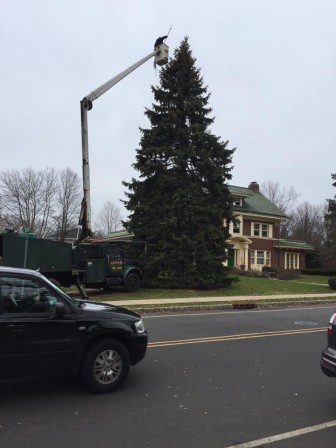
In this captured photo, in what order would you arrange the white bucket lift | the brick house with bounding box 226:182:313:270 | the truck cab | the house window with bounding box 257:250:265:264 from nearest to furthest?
the white bucket lift → the truck cab → the brick house with bounding box 226:182:313:270 → the house window with bounding box 257:250:265:264

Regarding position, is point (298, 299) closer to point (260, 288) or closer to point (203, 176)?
point (260, 288)

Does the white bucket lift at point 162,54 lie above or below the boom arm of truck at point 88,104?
above

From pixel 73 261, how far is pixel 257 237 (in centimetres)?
2854

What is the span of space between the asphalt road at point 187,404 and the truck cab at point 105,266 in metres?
10.0

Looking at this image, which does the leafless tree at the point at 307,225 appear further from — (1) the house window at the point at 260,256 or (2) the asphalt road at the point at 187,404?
(2) the asphalt road at the point at 187,404

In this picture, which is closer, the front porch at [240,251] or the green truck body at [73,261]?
the green truck body at [73,261]

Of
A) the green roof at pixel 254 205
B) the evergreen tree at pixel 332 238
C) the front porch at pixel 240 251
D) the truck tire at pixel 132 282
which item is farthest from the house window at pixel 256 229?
the truck tire at pixel 132 282

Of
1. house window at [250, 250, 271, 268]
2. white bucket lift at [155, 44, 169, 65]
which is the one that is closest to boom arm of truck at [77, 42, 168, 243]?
white bucket lift at [155, 44, 169, 65]

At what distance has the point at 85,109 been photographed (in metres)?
15.8

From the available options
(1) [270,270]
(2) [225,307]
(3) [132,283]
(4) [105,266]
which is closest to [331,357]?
(2) [225,307]

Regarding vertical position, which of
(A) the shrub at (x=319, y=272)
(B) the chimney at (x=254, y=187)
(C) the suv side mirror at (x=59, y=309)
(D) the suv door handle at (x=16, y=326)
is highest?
(B) the chimney at (x=254, y=187)

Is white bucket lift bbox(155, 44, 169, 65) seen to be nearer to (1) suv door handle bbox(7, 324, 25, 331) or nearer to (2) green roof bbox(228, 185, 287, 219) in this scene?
(1) suv door handle bbox(7, 324, 25, 331)

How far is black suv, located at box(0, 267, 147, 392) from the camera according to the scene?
5156 millimetres

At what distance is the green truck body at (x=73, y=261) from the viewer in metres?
15.8
